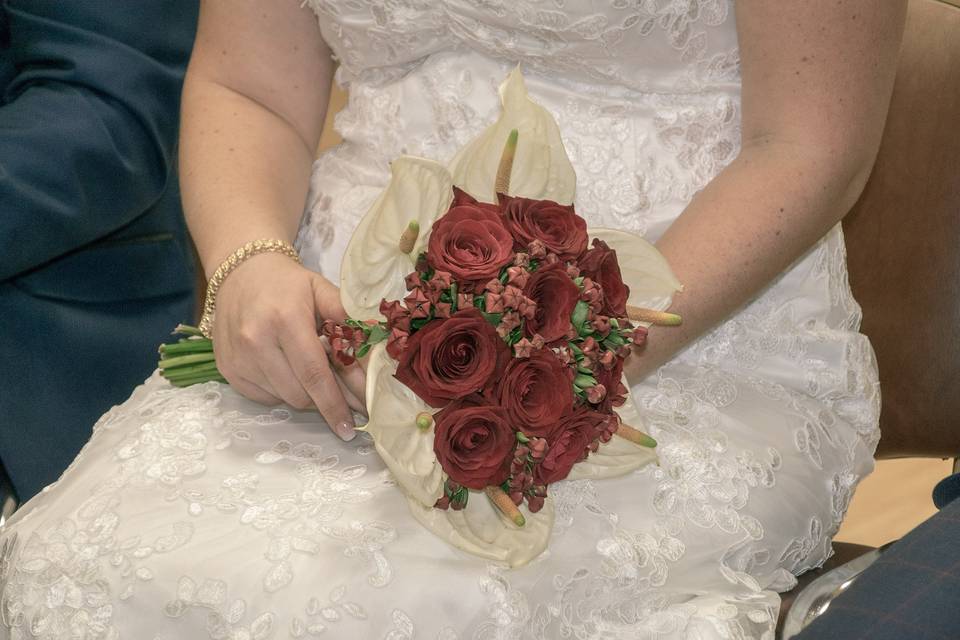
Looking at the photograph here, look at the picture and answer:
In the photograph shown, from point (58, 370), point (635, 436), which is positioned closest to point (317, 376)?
point (635, 436)

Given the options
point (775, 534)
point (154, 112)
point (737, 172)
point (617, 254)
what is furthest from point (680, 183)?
point (154, 112)

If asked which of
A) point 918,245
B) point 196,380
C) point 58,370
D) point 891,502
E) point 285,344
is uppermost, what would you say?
point 918,245

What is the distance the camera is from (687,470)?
991 mm

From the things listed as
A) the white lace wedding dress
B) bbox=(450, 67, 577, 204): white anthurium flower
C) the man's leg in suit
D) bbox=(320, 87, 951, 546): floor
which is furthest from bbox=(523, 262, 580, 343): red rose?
bbox=(320, 87, 951, 546): floor

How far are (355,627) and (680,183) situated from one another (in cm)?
57

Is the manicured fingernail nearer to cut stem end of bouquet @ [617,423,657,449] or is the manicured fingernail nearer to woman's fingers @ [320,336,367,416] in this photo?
woman's fingers @ [320,336,367,416]

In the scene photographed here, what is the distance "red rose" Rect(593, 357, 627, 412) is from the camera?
837mm

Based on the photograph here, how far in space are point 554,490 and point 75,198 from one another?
0.92 meters

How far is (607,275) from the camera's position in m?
0.83

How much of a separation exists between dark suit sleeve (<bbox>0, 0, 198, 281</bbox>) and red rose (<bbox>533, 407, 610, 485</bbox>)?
97 cm

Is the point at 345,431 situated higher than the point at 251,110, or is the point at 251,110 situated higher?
the point at 251,110

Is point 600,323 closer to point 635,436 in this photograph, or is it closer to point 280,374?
point 635,436

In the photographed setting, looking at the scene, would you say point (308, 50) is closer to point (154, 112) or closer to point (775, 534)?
point (154, 112)

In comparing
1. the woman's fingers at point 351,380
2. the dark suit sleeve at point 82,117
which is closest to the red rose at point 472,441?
the woman's fingers at point 351,380
